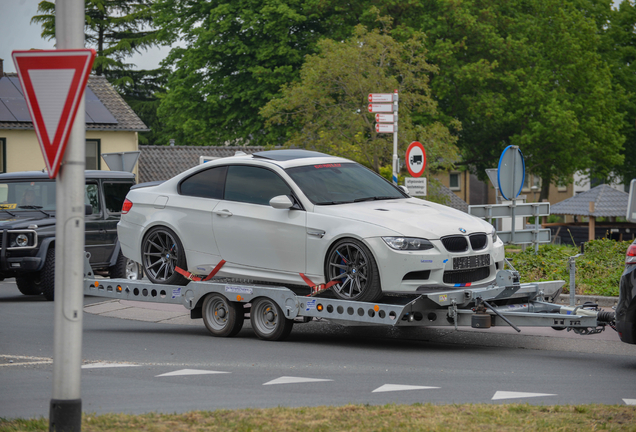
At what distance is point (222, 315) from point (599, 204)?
28.3 metres

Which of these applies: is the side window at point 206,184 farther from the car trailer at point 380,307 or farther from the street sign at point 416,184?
the street sign at point 416,184

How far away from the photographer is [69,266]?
513 cm

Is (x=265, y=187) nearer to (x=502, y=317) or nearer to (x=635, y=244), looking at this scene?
(x=502, y=317)

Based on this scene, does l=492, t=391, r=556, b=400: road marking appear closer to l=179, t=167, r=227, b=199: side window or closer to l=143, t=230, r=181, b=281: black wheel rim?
l=179, t=167, r=227, b=199: side window

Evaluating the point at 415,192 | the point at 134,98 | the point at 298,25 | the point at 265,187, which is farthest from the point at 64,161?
the point at 134,98

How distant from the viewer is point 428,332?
11.1 meters

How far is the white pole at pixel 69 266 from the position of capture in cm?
512

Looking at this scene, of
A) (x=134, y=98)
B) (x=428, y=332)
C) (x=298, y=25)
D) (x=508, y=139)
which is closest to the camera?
(x=428, y=332)

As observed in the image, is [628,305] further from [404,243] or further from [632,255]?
[404,243]

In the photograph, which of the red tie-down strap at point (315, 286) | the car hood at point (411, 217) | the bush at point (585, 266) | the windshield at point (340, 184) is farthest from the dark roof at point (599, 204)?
the red tie-down strap at point (315, 286)

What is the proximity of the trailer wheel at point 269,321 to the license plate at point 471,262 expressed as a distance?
2081 millimetres

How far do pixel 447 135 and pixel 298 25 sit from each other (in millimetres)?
12279

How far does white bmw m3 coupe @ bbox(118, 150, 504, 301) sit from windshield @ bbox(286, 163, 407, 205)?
0.05 feet

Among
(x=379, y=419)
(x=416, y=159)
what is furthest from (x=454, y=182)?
(x=379, y=419)
